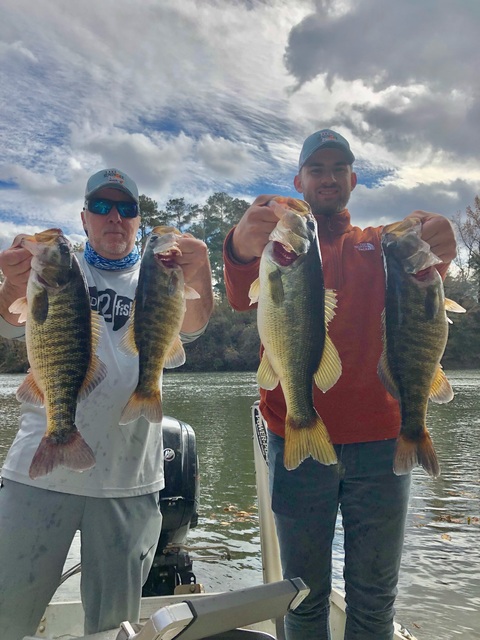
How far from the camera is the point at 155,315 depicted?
259cm

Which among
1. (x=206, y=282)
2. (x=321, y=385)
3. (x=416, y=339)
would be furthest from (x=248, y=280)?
(x=416, y=339)

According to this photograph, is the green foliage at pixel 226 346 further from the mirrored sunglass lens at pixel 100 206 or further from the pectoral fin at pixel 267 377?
the pectoral fin at pixel 267 377

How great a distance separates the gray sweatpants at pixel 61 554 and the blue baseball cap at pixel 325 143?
6.84 ft

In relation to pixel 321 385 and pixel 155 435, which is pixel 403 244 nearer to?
pixel 321 385

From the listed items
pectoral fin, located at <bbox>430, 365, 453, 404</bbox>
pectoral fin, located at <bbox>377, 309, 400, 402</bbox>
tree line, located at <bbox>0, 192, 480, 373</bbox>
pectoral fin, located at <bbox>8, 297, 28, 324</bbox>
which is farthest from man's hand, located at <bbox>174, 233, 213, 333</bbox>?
tree line, located at <bbox>0, 192, 480, 373</bbox>

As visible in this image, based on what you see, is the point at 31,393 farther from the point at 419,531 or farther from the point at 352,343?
the point at 419,531

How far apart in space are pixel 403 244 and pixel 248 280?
0.81 metres

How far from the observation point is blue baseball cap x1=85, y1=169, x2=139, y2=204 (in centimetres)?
297

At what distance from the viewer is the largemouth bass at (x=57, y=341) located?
248 centimetres

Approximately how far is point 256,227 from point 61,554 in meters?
1.91

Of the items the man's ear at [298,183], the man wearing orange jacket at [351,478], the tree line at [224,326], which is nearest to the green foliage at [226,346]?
the tree line at [224,326]

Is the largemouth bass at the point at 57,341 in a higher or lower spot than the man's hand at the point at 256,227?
lower

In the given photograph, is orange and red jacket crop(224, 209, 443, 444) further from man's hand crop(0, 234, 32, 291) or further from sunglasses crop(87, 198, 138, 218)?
man's hand crop(0, 234, 32, 291)

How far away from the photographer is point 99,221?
3.04m
